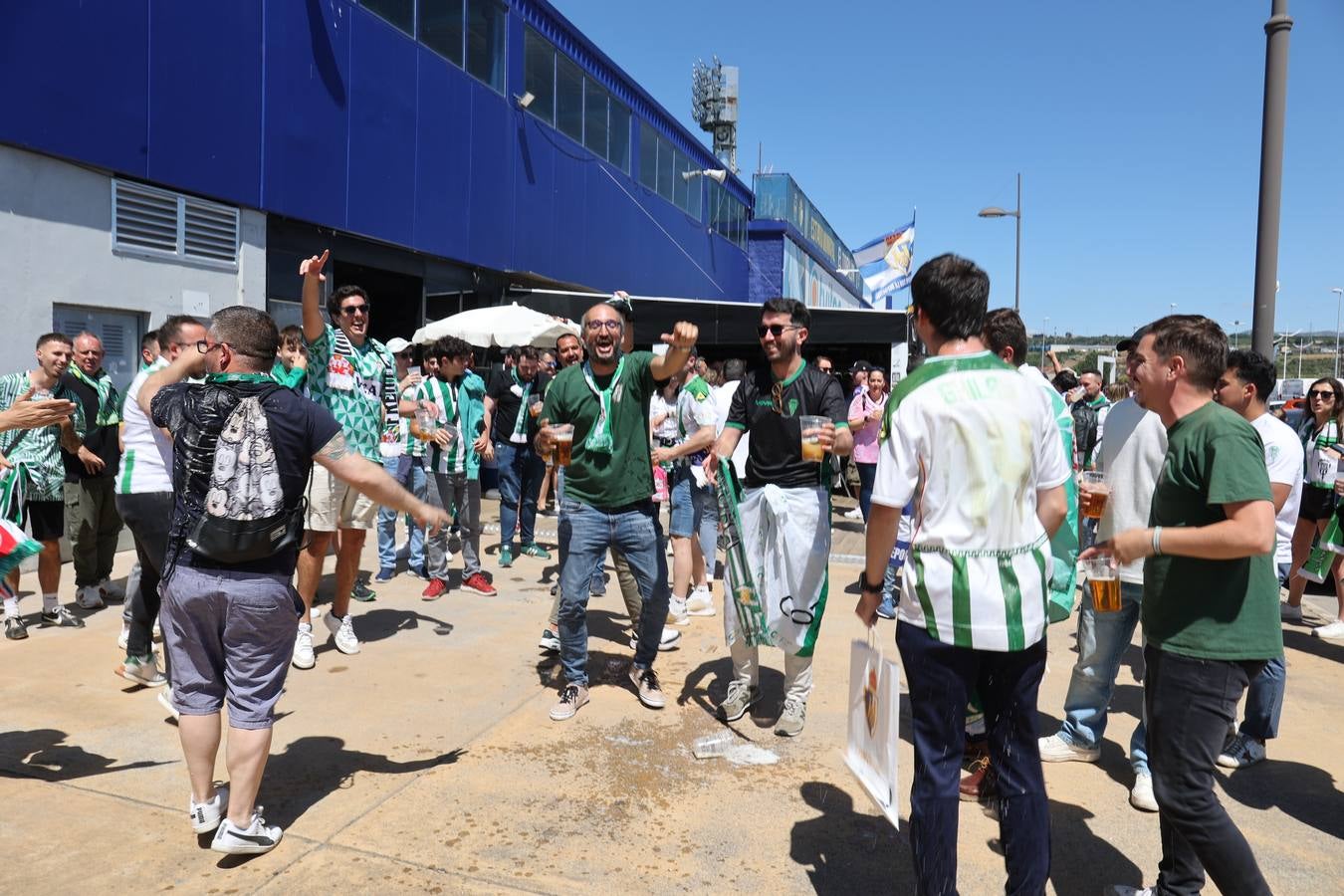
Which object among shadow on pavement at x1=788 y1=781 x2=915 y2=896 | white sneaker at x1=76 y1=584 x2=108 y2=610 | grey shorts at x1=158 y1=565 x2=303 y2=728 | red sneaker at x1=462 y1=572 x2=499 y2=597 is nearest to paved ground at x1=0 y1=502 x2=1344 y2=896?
shadow on pavement at x1=788 y1=781 x2=915 y2=896

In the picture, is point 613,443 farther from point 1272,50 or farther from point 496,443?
point 1272,50

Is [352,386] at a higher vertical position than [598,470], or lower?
higher

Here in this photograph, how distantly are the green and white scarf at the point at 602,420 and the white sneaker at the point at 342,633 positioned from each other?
7.04 feet

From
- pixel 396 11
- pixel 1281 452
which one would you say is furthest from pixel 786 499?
pixel 396 11

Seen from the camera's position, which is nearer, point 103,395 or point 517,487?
point 103,395

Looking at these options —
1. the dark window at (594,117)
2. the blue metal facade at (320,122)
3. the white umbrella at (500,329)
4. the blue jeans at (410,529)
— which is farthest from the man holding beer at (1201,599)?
the dark window at (594,117)

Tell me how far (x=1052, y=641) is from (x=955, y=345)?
14.2ft

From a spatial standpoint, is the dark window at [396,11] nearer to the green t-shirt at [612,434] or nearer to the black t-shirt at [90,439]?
the black t-shirt at [90,439]

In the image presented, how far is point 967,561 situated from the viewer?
2.48 meters

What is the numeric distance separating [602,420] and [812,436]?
113cm

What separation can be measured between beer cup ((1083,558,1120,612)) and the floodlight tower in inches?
1876

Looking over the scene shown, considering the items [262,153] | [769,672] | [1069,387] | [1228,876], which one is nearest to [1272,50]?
[1069,387]

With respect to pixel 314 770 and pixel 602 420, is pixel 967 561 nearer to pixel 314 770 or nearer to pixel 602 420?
pixel 602 420

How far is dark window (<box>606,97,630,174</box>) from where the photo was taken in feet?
66.7
